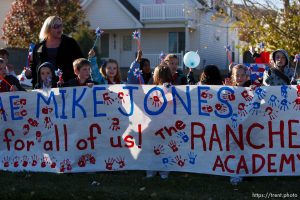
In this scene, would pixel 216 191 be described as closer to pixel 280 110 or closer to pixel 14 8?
pixel 280 110

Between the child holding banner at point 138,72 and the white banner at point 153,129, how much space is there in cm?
138

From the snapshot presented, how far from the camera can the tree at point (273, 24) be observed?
16.5m

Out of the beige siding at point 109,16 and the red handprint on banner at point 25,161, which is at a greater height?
the beige siding at point 109,16

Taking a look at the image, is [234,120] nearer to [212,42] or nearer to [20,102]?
[20,102]

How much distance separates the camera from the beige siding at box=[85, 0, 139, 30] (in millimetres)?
35344

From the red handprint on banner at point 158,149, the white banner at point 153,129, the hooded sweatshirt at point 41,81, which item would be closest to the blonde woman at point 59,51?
the hooded sweatshirt at point 41,81

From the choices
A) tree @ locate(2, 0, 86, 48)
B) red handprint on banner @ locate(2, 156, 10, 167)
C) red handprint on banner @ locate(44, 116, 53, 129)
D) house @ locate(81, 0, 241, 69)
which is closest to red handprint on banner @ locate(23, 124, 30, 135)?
red handprint on banner @ locate(44, 116, 53, 129)

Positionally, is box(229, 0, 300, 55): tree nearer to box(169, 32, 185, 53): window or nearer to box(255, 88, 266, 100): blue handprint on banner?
box(255, 88, 266, 100): blue handprint on banner

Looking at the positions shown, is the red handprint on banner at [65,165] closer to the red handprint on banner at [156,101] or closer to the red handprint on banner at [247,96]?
the red handprint on banner at [156,101]

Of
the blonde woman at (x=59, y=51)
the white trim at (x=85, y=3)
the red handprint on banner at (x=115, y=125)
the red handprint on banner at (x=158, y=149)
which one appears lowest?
the red handprint on banner at (x=158, y=149)

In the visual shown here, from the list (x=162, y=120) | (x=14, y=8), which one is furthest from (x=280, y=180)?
(x=14, y=8)

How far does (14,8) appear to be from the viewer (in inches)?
1296

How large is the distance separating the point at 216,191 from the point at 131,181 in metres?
1.06

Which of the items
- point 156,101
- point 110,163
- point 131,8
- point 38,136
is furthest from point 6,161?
point 131,8
